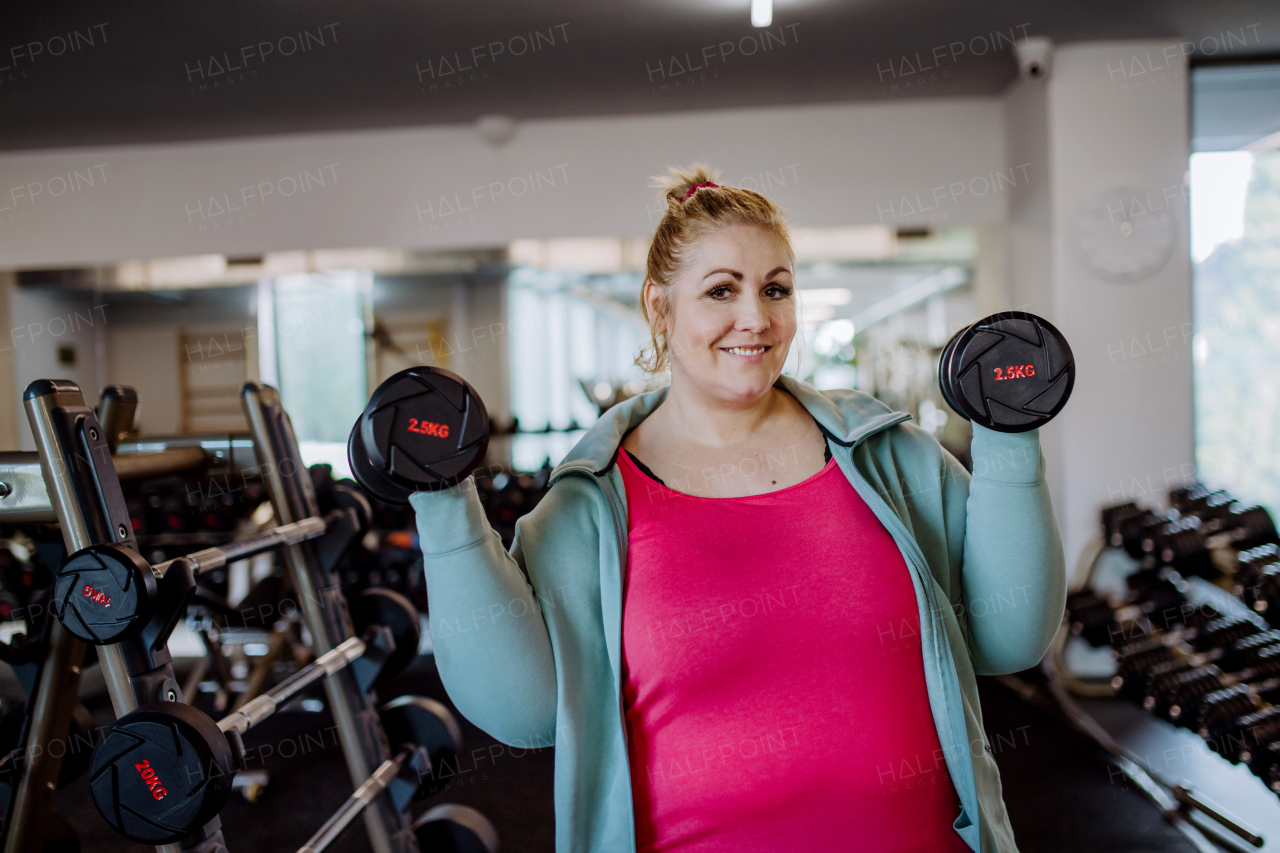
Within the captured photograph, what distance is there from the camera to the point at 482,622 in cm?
89

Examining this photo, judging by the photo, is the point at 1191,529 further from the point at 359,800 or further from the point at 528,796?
the point at 359,800

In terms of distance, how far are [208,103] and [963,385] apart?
3.58m

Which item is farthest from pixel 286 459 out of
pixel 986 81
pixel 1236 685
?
pixel 986 81

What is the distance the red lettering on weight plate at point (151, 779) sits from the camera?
1.07 metres

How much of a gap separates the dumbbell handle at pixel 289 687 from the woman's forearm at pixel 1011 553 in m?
1.11

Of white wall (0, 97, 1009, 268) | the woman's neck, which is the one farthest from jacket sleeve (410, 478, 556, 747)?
white wall (0, 97, 1009, 268)

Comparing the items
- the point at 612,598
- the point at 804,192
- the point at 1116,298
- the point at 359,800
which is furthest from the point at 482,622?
the point at 804,192

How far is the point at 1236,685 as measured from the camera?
2.06 meters

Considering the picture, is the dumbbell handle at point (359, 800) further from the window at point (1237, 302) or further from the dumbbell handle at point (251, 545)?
the window at point (1237, 302)

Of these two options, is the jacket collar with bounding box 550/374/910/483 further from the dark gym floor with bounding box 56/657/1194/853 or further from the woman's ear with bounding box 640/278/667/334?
the dark gym floor with bounding box 56/657/1194/853

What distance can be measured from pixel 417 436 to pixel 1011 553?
2.42 ft

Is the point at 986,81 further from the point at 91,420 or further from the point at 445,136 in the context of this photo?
the point at 91,420

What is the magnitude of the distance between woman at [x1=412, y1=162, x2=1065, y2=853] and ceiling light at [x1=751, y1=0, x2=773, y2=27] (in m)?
1.80

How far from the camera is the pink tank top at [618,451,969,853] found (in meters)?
0.96
